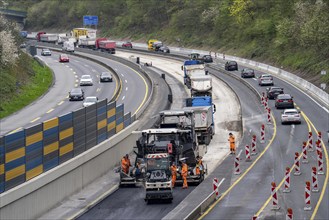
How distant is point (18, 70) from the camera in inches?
3671

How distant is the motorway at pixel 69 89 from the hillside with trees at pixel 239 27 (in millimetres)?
19860

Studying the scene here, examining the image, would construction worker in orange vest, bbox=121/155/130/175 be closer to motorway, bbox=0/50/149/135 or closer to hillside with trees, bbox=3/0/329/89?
motorway, bbox=0/50/149/135

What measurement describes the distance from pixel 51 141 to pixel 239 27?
9933 centimetres

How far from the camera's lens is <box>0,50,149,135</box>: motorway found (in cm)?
7069

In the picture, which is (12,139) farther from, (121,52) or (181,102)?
(121,52)

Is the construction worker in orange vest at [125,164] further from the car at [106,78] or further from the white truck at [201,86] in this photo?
the car at [106,78]

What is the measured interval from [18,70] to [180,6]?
78.0 m

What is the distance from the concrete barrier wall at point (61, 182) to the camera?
104ft

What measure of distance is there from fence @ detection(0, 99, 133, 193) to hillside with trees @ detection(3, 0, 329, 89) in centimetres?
4355

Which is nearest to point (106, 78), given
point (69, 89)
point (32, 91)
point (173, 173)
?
point (69, 89)

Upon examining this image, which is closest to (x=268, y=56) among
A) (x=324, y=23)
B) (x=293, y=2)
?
(x=293, y=2)

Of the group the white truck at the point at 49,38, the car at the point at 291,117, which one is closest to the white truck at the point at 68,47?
the white truck at the point at 49,38

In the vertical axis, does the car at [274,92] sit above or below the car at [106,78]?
above

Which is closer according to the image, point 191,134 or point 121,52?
point 191,134
